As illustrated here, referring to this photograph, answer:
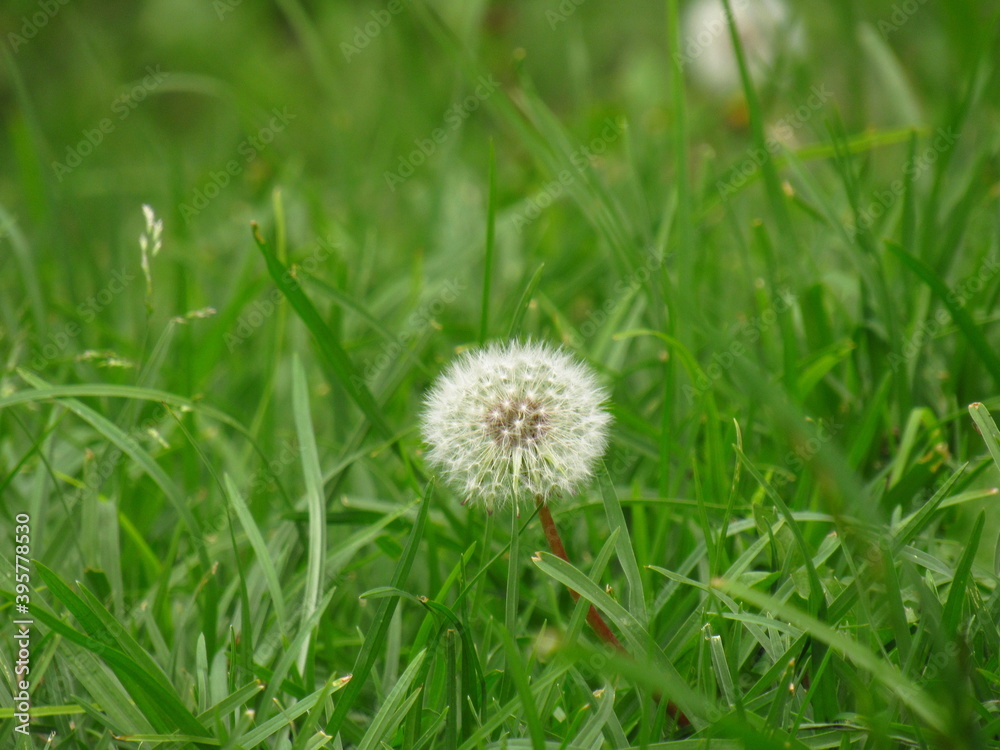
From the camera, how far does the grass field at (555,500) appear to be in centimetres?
118

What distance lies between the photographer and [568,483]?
1203 mm

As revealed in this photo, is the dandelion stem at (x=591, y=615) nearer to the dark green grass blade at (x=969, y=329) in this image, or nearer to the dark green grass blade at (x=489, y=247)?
the dark green grass blade at (x=489, y=247)

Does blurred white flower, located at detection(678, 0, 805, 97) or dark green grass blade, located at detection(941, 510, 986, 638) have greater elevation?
blurred white flower, located at detection(678, 0, 805, 97)

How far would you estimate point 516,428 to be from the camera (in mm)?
1242

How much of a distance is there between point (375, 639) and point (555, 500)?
1.13 feet

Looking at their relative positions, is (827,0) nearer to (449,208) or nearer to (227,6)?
(449,208)

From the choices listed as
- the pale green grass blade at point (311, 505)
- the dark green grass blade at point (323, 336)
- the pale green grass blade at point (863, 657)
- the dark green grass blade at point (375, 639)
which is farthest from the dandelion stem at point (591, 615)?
the dark green grass blade at point (323, 336)

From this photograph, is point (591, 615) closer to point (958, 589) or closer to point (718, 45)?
point (958, 589)

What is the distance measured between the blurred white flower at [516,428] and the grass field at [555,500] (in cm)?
8

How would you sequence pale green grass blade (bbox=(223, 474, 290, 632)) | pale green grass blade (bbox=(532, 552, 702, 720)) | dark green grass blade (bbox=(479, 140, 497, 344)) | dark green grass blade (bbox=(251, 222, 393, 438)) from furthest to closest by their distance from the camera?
dark green grass blade (bbox=(479, 140, 497, 344))
dark green grass blade (bbox=(251, 222, 393, 438))
pale green grass blade (bbox=(223, 474, 290, 632))
pale green grass blade (bbox=(532, 552, 702, 720))

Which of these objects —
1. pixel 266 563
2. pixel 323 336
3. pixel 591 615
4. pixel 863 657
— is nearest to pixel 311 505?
pixel 266 563

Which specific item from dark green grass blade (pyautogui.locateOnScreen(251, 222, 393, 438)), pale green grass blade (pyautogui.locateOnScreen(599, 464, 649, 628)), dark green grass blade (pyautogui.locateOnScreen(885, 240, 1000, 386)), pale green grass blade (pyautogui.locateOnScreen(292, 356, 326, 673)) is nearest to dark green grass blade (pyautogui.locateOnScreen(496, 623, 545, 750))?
pale green grass blade (pyautogui.locateOnScreen(599, 464, 649, 628))

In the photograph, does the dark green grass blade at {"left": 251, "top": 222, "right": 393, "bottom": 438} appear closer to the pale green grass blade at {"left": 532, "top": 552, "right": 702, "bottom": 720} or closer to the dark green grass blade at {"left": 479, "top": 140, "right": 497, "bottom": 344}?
the dark green grass blade at {"left": 479, "top": 140, "right": 497, "bottom": 344}

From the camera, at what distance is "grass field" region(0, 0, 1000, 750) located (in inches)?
46.3
